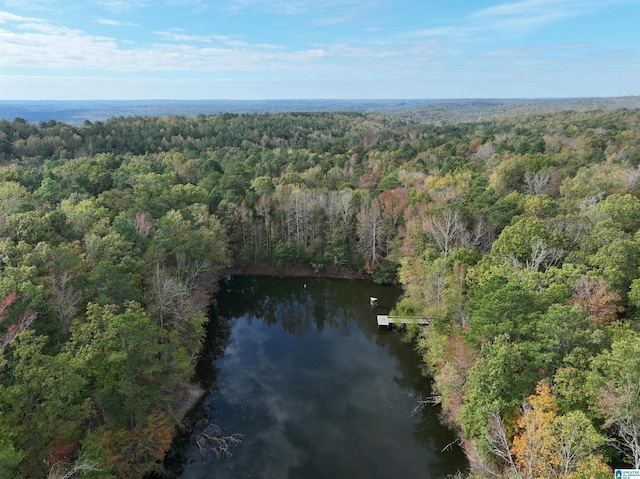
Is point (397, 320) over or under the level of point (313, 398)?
over

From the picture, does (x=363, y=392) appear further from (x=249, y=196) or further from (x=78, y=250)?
(x=249, y=196)

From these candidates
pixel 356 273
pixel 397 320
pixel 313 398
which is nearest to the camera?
pixel 313 398

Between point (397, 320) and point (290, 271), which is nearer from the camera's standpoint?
point (397, 320)

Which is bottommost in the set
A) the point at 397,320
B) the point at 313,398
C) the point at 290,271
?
the point at 313,398

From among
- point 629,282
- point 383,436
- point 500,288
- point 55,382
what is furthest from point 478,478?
point 55,382

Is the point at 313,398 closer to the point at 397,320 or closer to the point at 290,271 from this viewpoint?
the point at 397,320

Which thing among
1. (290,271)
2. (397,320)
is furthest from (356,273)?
(397,320)

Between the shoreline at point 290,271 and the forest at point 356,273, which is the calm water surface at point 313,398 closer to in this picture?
the forest at point 356,273
